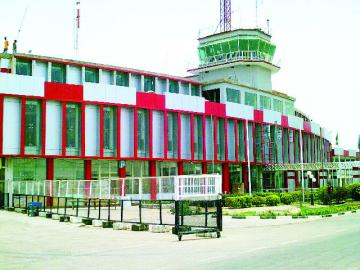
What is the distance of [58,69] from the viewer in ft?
140

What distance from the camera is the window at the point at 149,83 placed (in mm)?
49500

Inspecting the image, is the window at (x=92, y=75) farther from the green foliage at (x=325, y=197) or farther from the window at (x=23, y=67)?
the green foliage at (x=325, y=197)

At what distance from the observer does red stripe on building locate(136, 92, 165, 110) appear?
147ft

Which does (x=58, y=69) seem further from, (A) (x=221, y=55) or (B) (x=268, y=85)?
(B) (x=268, y=85)

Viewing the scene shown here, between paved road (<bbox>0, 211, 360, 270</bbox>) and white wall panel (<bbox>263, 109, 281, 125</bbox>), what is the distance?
42.9 metres

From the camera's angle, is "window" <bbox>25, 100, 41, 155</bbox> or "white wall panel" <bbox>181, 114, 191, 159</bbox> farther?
"white wall panel" <bbox>181, 114, 191, 159</bbox>

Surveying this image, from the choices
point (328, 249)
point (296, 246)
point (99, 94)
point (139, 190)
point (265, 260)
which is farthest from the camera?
point (99, 94)

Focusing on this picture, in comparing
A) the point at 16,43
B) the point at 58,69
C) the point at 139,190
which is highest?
the point at 16,43

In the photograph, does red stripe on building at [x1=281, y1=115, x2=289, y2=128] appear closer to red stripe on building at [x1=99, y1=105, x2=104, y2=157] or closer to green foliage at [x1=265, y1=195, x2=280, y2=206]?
green foliage at [x1=265, y1=195, x2=280, y2=206]

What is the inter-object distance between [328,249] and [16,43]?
145ft

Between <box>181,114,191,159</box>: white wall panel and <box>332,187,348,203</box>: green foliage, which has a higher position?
<box>181,114,191,159</box>: white wall panel

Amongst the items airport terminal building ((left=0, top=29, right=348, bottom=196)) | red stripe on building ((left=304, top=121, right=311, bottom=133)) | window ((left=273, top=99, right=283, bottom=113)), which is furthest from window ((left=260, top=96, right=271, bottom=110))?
red stripe on building ((left=304, top=121, right=311, bottom=133))

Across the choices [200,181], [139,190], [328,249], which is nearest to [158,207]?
[200,181]

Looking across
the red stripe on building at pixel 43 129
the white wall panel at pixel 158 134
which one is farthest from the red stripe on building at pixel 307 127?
the red stripe on building at pixel 43 129
